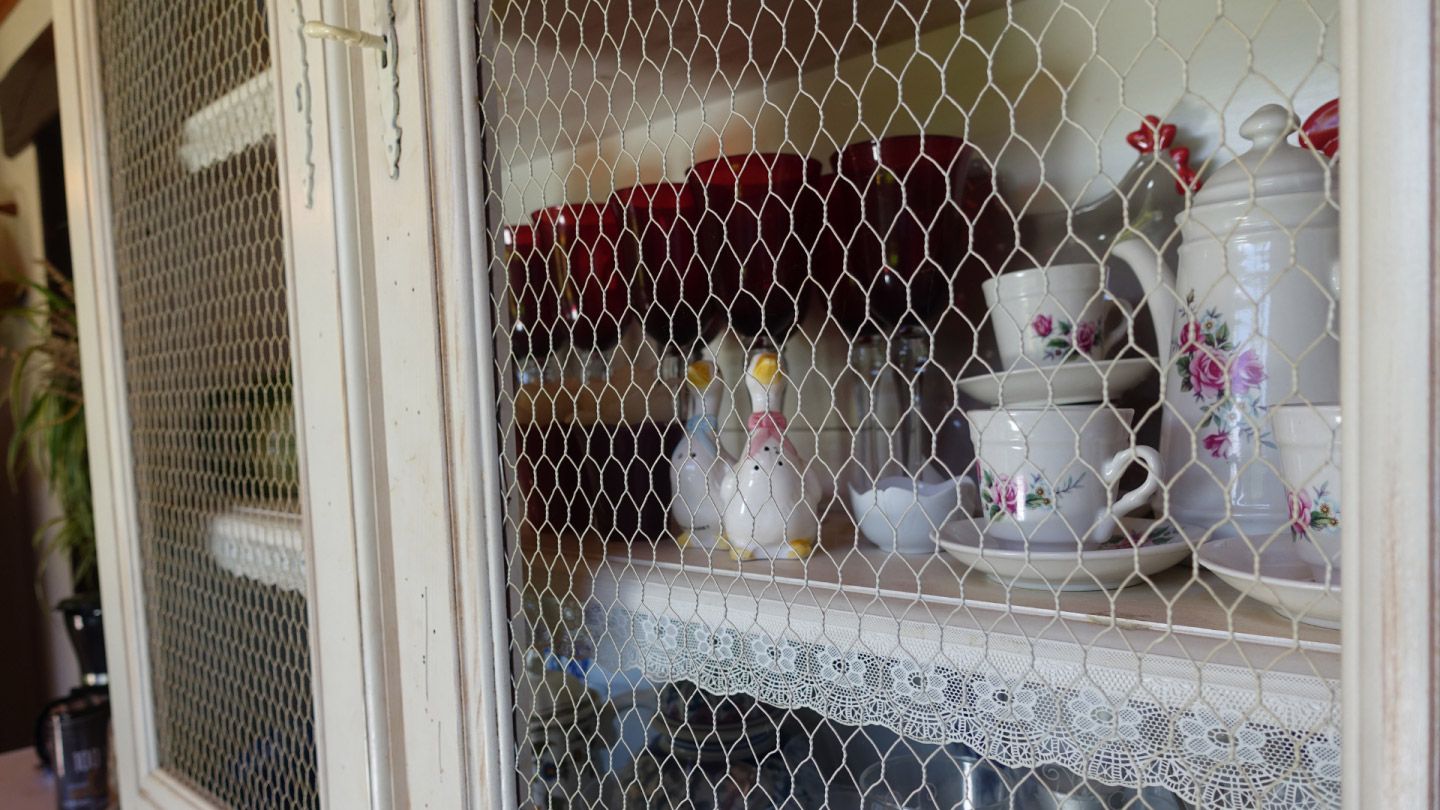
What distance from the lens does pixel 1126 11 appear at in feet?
1.41

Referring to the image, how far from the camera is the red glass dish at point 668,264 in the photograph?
0.48m

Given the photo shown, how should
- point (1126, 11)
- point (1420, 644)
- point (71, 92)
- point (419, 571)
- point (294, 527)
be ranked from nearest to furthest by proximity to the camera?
1. point (1420, 644)
2. point (1126, 11)
3. point (419, 571)
4. point (294, 527)
5. point (71, 92)

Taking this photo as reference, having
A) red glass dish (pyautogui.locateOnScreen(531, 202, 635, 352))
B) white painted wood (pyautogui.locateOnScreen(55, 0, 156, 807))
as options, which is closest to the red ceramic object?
red glass dish (pyautogui.locateOnScreen(531, 202, 635, 352))

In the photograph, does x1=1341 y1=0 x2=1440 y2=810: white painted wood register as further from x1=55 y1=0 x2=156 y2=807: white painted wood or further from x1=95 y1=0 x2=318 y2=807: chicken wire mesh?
x1=55 y1=0 x2=156 y2=807: white painted wood

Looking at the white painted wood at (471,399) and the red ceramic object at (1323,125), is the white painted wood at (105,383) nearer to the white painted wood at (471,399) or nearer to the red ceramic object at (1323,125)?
the white painted wood at (471,399)

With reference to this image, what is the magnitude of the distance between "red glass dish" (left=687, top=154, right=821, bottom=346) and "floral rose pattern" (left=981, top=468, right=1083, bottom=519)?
0.14 m

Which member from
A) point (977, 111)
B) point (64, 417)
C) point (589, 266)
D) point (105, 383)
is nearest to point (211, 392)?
point (105, 383)

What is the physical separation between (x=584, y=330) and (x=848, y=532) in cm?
19

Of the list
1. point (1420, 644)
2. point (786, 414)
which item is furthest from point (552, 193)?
point (1420, 644)

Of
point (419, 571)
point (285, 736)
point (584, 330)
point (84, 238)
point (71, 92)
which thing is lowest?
point (285, 736)

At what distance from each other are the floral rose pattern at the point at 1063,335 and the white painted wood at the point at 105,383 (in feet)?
2.67

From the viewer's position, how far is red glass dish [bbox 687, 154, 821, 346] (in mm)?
458

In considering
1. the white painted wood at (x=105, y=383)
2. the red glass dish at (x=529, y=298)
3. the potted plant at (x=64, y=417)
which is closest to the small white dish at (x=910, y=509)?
the red glass dish at (x=529, y=298)

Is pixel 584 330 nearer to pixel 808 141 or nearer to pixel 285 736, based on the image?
pixel 808 141
